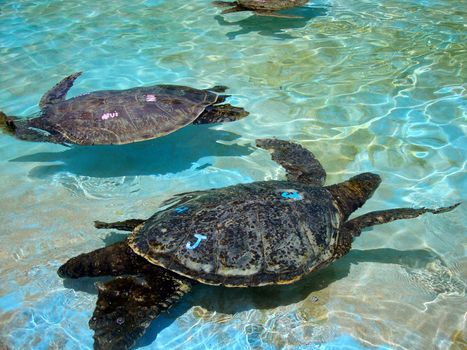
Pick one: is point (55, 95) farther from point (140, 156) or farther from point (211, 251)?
point (211, 251)

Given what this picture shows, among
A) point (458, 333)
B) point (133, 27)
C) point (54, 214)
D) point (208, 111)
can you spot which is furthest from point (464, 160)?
point (133, 27)

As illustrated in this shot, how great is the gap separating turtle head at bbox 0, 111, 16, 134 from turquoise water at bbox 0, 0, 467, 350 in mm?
521

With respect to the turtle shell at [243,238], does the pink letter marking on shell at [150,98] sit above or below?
above

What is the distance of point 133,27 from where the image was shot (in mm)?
9383

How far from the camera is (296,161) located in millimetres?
4855

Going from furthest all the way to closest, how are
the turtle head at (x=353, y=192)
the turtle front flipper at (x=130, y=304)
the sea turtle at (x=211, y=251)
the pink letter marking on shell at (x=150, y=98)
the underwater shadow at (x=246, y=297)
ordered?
the pink letter marking on shell at (x=150, y=98)
the turtle head at (x=353, y=192)
the underwater shadow at (x=246, y=297)
the sea turtle at (x=211, y=251)
the turtle front flipper at (x=130, y=304)

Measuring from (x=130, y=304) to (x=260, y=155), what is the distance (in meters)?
2.76

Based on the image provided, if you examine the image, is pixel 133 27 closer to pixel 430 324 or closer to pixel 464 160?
pixel 464 160

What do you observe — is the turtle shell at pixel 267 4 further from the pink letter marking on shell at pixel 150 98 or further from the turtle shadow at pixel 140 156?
the pink letter marking on shell at pixel 150 98

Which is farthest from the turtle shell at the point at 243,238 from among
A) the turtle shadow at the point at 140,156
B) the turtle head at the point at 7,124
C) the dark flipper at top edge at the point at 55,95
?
the dark flipper at top edge at the point at 55,95

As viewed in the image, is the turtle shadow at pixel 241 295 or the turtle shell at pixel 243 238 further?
the turtle shadow at pixel 241 295

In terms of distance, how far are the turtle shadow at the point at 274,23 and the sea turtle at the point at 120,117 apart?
12.3 feet

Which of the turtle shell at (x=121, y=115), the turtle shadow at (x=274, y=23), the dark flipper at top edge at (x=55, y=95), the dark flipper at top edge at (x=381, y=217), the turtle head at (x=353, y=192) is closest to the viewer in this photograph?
the dark flipper at top edge at (x=381, y=217)

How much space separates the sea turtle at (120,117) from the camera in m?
4.97
